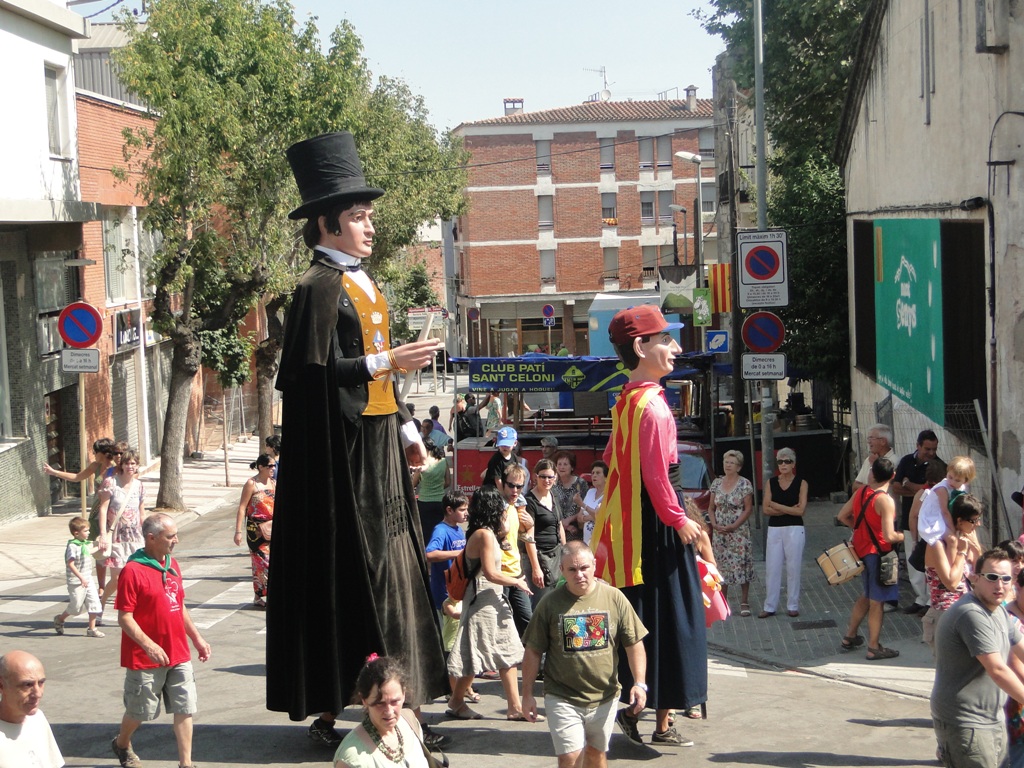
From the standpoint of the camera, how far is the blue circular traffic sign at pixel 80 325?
1533 centimetres

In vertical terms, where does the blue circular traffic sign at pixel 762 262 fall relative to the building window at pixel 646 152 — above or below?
below

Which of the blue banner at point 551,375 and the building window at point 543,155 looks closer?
the blue banner at point 551,375

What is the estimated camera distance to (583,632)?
6.24 m

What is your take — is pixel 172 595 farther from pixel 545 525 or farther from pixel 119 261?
pixel 119 261

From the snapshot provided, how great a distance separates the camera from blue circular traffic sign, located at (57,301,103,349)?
50.3ft

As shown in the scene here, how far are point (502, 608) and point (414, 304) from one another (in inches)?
2080

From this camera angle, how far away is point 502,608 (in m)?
8.36

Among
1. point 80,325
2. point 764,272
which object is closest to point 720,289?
point 764,272

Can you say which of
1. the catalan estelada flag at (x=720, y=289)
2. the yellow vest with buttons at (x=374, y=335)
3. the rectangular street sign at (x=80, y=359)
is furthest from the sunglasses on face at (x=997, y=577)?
the catalan estelada flag at (x=720, y=289)

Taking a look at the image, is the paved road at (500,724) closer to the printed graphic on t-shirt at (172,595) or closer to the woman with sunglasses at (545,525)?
the printed graphic on t-shirt at (172,595)

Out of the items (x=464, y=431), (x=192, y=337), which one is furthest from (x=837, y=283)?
(x=192, y=337)

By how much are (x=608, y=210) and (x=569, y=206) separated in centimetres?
209

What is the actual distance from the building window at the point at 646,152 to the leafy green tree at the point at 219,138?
144 feet

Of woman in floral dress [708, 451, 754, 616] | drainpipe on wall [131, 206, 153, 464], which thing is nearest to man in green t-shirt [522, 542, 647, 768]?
woman in floral dress [708, 451, 754, 616]
